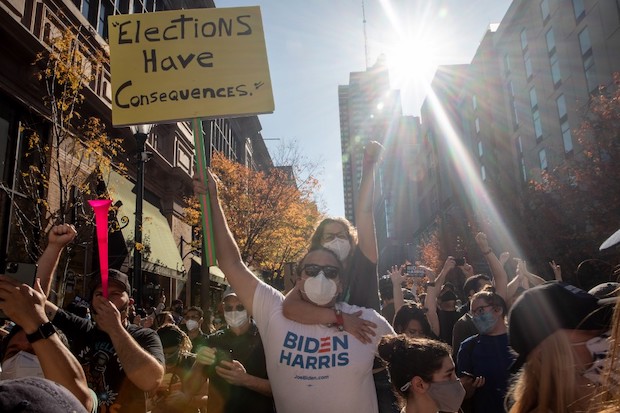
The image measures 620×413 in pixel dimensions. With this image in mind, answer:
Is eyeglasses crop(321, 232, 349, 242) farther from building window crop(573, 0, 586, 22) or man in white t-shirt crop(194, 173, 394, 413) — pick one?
building window crop(573, 0, 586, 22)

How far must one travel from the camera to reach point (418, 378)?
2.83 metres

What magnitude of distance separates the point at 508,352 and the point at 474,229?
3916 centimetres

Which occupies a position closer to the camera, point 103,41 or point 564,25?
point 103,41

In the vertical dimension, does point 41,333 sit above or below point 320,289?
below

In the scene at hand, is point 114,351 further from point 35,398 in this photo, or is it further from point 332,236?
point 35,398

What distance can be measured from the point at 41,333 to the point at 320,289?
4.62ft

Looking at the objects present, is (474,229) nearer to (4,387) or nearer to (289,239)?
(289,239)

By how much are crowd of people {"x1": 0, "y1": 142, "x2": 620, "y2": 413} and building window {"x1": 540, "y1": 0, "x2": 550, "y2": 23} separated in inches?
1448

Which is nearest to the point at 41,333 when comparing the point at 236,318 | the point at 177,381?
the point at 236,318

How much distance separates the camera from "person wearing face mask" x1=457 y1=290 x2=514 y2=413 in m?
3.91

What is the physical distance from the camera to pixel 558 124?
33.4 metres

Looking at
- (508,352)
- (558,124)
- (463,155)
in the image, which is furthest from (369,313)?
(463,155)

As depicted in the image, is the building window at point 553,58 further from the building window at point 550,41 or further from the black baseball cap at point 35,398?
the black baseball cap at point 35,398

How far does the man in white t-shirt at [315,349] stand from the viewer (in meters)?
2.60
